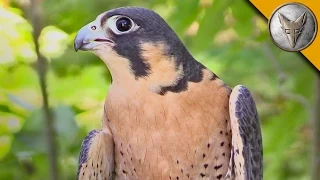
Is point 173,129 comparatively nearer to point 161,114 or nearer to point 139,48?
point 161,114

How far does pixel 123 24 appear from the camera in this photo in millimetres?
1153

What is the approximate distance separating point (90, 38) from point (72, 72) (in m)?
1.13

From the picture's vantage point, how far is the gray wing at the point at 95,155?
125 centimetres

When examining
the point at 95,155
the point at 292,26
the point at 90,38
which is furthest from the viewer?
the point at 292,26

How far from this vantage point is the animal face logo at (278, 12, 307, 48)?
138 cm

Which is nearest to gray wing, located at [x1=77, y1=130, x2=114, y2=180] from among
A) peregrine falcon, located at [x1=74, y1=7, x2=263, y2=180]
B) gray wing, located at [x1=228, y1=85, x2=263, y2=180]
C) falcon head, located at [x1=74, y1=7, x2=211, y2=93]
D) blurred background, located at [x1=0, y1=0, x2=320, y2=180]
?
peregrine falcon, located at [x1=74, y1=7, x2=263, y2=180]

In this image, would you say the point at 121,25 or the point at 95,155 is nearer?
the point at 121,25

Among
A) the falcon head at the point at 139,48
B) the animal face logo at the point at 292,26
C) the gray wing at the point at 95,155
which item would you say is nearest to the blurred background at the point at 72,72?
the animal face logo at the point at 292,26

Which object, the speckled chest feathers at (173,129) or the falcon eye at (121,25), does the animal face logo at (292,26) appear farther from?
the falcon eye at (121,25)

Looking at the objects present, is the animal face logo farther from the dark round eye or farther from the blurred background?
the dark round eye

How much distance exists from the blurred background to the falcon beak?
486 millimetres

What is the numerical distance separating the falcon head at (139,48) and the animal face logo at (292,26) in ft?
0.90

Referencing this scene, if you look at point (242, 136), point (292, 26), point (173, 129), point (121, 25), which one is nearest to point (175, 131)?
point (173, 129)

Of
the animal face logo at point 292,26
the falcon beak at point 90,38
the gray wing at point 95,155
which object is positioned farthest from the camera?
the animal face logo at point 292,26
